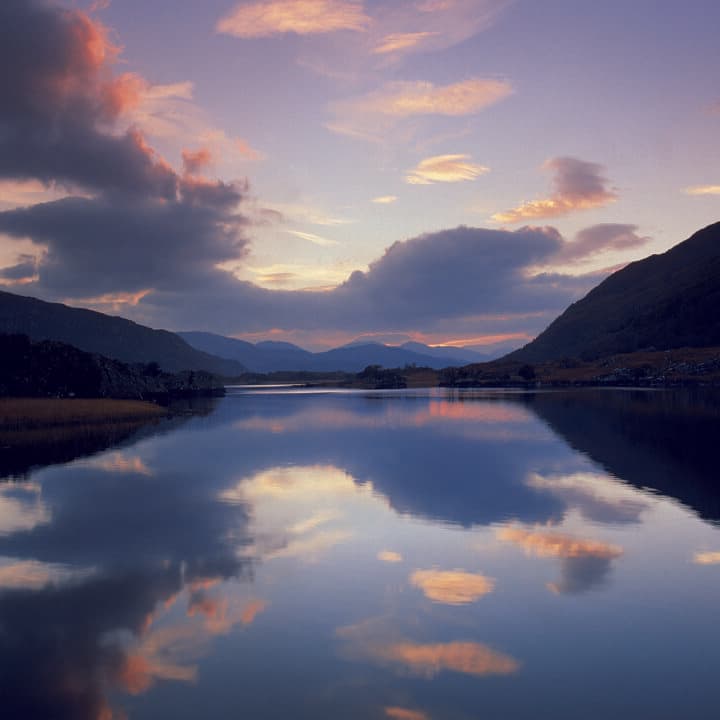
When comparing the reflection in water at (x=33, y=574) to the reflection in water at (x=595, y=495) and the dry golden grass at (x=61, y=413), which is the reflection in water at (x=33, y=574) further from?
the dry golden grass at (x=61, y=413)

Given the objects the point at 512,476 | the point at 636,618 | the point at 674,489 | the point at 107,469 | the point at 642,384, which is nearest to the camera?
the point at 636,618

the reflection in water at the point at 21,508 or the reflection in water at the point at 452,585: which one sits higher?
the reflection in water at the point at 452,585

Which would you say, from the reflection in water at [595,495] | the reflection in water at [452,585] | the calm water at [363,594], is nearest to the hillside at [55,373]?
the calm water at [363,594]

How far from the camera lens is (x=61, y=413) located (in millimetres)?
64250

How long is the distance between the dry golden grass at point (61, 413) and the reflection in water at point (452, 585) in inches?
2079

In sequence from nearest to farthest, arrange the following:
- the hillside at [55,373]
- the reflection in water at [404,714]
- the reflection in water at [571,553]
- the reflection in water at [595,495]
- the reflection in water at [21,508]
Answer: the reflection in water at [404,714] → the reflection in water at [571,553] → the reflection in water at [21,508] → the reflection in water at [595,495] → the hillside at [55,373]

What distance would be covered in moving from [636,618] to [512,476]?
21.5 m

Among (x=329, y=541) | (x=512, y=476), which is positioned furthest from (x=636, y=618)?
(x=512, y=476)

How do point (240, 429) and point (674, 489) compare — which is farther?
point (240, 429)

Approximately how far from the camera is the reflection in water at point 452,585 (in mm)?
15688

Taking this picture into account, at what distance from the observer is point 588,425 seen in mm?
62094

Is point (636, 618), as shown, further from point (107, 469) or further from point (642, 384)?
point (642, 384)

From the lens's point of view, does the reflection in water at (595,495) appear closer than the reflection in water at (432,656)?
No

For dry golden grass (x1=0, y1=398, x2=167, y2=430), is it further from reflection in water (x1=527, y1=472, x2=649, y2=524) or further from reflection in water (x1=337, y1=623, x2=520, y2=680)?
reflection in water (x1=337, y1=623, x2=520, y2=680)
